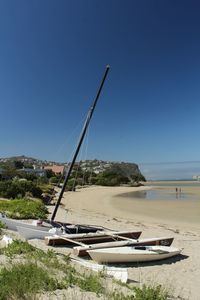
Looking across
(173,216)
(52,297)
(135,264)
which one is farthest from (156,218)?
(52,297)

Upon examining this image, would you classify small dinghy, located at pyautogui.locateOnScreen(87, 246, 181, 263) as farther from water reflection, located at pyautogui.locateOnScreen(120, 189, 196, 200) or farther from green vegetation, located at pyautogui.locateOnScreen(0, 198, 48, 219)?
water reflection, located at pyautogui.locateOnScreen(120, 189, 196, 200)

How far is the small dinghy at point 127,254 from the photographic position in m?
9.75

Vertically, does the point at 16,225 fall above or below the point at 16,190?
below

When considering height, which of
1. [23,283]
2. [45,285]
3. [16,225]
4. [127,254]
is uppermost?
[23,283]

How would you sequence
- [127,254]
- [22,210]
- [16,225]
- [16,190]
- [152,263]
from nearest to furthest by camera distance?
[127,254] → [152,263] → [16,225] → [22,210] → [16,190]

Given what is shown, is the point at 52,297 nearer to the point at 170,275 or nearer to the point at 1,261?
the point at 1,261

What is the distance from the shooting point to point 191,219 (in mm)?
21922

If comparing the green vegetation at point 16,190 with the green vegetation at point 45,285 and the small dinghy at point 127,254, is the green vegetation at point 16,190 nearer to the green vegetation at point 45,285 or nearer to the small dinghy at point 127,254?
the small dinghy at point 127,254

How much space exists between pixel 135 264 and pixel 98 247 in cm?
139

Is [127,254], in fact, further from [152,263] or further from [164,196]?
[164,196]

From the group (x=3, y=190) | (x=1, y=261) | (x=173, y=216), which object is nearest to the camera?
(x=1, y=261)

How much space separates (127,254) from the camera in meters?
9.86

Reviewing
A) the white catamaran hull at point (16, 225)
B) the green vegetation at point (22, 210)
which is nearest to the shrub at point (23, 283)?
the white catamaran hull at point (16, 225)

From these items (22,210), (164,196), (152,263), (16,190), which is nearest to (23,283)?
(152,263)
